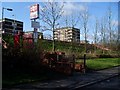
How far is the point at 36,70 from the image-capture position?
59.3ft

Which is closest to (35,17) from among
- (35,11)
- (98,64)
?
(35,11)

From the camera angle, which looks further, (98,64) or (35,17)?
(98,64)

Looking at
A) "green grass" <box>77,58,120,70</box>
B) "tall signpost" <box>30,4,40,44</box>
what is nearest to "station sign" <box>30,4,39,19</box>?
"tall signpost" <box>30,4,40,44</box>

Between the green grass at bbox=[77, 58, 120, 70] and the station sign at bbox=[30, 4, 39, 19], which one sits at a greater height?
the station sign at bbox=[30, 4, 39, 19]

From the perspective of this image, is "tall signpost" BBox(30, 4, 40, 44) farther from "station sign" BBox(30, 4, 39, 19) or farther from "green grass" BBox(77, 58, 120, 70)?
"green grass" BBox(77, 58, 120, 70)

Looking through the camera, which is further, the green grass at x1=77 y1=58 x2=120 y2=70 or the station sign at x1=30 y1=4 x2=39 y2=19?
the green grass at x1=77 y1=58 x2=120 y2=70

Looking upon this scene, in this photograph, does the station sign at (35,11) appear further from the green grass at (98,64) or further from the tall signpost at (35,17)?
the green grass at (98,64)

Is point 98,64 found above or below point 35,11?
below

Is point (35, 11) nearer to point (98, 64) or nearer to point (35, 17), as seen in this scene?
point (35, 17)

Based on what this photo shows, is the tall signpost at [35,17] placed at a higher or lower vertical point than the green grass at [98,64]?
higher

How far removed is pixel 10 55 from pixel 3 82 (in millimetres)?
3335

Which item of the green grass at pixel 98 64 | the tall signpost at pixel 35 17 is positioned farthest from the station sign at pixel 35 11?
the green grass at pixel 98 64

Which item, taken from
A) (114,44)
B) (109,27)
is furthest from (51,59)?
(114,44)

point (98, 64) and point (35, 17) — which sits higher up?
point (35, 17)
